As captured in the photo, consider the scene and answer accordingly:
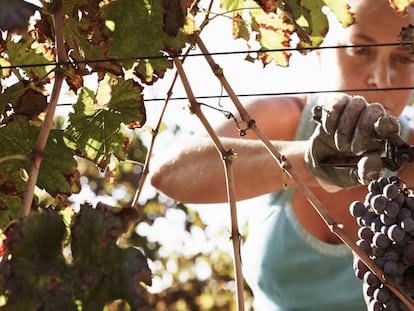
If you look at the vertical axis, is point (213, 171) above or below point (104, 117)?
below

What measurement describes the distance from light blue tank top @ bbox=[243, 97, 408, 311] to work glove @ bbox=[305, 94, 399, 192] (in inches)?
34.5

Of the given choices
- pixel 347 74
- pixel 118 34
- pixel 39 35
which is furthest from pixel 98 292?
pixel 347 74

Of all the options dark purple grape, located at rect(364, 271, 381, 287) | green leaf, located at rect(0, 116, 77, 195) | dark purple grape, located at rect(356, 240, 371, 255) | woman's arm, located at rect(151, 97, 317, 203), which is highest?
green leaf, located at rect(0, 116, 77, 195)

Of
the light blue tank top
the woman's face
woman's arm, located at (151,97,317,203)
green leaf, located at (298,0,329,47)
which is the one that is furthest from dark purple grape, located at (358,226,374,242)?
the light blue tank top

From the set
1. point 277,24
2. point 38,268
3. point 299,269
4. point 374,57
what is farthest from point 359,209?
point 299,269

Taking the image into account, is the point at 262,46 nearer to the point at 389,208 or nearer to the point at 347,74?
the point at 389,208

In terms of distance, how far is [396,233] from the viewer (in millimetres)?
1108

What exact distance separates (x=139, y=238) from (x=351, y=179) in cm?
604

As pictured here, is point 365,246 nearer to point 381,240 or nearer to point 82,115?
point 381,240

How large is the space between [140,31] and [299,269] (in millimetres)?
1504

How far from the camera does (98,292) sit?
813 millimetres

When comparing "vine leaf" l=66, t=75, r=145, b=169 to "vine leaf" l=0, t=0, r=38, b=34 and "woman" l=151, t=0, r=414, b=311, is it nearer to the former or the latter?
"vine leaf" l=0, t=0, r=38, b=34

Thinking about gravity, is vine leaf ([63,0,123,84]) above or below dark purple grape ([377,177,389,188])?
above

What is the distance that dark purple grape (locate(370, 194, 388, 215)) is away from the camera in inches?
44.4
